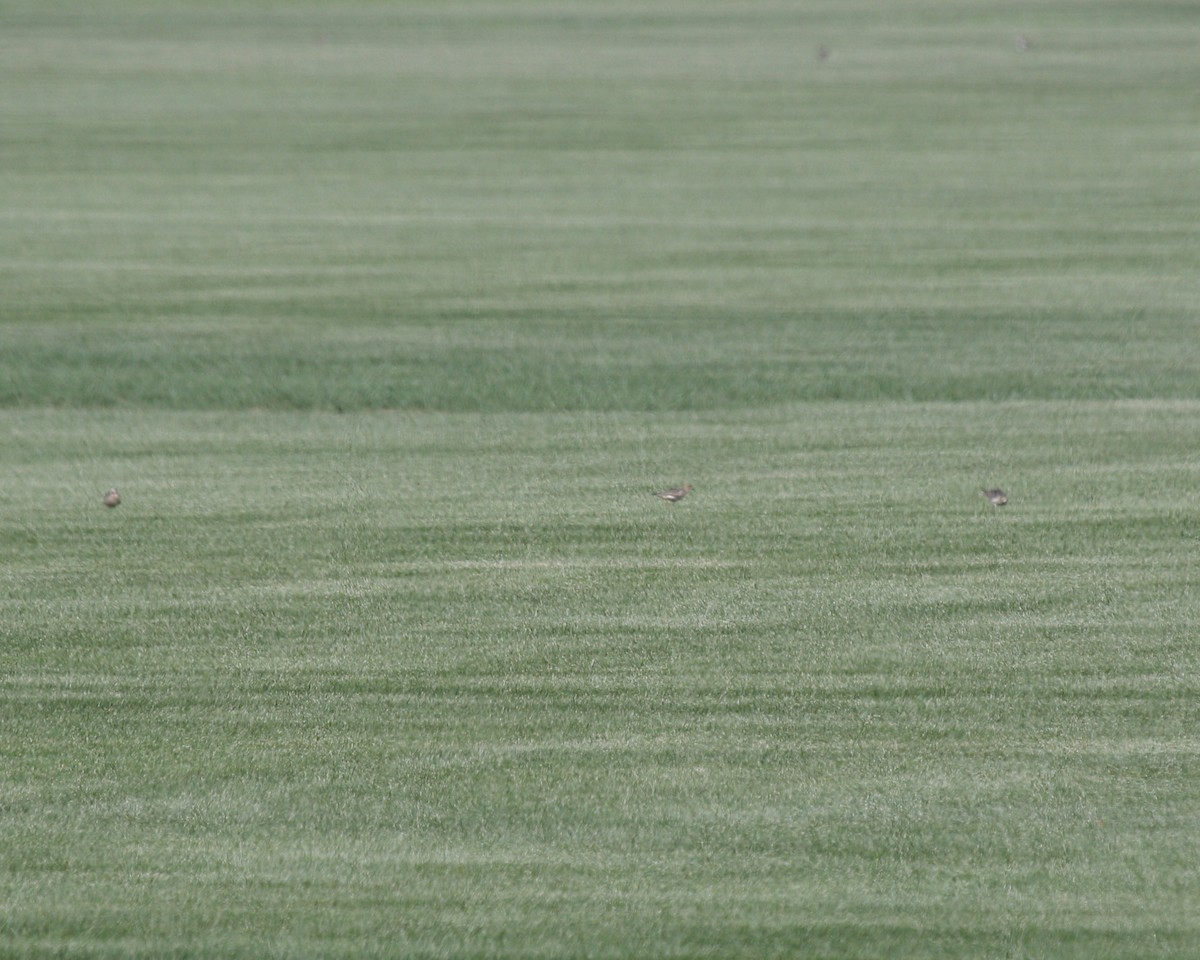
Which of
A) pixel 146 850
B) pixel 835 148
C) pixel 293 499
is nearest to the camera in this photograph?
pixel 146 850

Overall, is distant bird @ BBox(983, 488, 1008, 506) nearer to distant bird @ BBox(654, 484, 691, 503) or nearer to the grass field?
the grass field

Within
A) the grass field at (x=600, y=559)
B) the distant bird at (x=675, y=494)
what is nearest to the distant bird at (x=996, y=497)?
the grass field at (x=600, y=559)

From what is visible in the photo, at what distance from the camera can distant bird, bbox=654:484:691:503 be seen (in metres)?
3.83

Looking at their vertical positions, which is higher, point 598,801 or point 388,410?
point 598,801

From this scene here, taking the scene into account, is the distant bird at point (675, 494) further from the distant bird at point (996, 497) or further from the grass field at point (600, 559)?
the distant bird at point (996, 497)

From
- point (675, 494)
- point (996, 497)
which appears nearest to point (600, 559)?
point (675, 494)

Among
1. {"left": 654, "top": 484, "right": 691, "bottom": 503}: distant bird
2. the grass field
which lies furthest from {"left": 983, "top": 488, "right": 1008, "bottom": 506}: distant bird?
{"left": 654, "top": 484, "right": 691, "bottom": 503}: distant bird

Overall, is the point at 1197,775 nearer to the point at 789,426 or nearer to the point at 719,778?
the point at 719,778

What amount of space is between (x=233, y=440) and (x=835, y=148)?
497cm

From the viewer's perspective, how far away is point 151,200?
7.31m

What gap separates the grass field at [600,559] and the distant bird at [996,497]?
0.04 meters

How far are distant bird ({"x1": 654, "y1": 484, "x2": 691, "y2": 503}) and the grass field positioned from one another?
0.18ft

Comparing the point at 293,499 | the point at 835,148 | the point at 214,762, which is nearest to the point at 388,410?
the point at 293,499

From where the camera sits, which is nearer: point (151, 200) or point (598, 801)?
point (598, 801)
